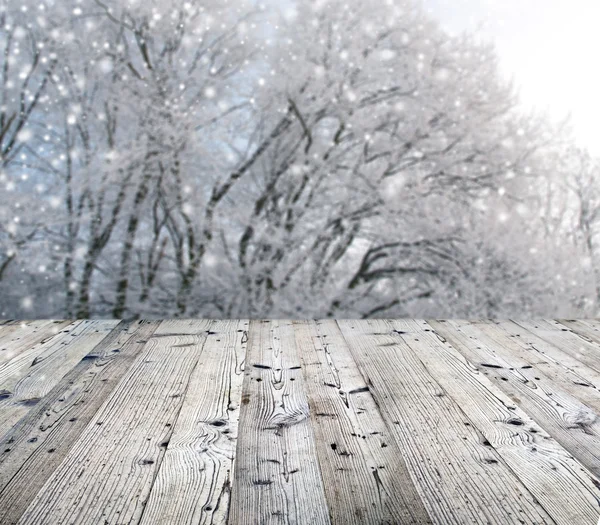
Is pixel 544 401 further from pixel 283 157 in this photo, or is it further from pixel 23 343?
pixel 283 157

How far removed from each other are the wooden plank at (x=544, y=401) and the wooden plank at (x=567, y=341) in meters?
0.21

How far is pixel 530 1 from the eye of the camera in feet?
11.3

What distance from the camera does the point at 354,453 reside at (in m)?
1.09

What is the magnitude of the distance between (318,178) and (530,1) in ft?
5.34

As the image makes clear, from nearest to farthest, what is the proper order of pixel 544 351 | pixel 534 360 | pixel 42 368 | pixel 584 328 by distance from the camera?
pixel 42 368 < pixel 534 360 < pixel 544 351 < pixel 584 328

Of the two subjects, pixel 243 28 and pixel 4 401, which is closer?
pixel 4 401

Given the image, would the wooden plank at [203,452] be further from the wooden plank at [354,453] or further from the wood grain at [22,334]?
the wood grain at [22,334]

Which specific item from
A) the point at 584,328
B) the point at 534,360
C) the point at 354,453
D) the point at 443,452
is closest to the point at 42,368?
the point at 354,453

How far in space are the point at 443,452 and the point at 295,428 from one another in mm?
299

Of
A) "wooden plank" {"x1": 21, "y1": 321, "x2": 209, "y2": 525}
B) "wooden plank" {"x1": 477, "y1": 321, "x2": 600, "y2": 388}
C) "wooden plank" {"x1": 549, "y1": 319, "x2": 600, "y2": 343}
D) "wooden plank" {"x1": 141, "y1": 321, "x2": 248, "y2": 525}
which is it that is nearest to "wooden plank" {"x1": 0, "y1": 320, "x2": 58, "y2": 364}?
"wooden plank" {"x1": 21, "y1": 321, "x2": 209, "y2": 525}

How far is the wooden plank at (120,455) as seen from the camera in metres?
0.89

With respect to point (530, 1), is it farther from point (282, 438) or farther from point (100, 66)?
point (282, 438)

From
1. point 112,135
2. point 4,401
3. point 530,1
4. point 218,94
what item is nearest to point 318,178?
point 218,94

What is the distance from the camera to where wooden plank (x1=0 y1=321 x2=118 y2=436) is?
1.32 meters
